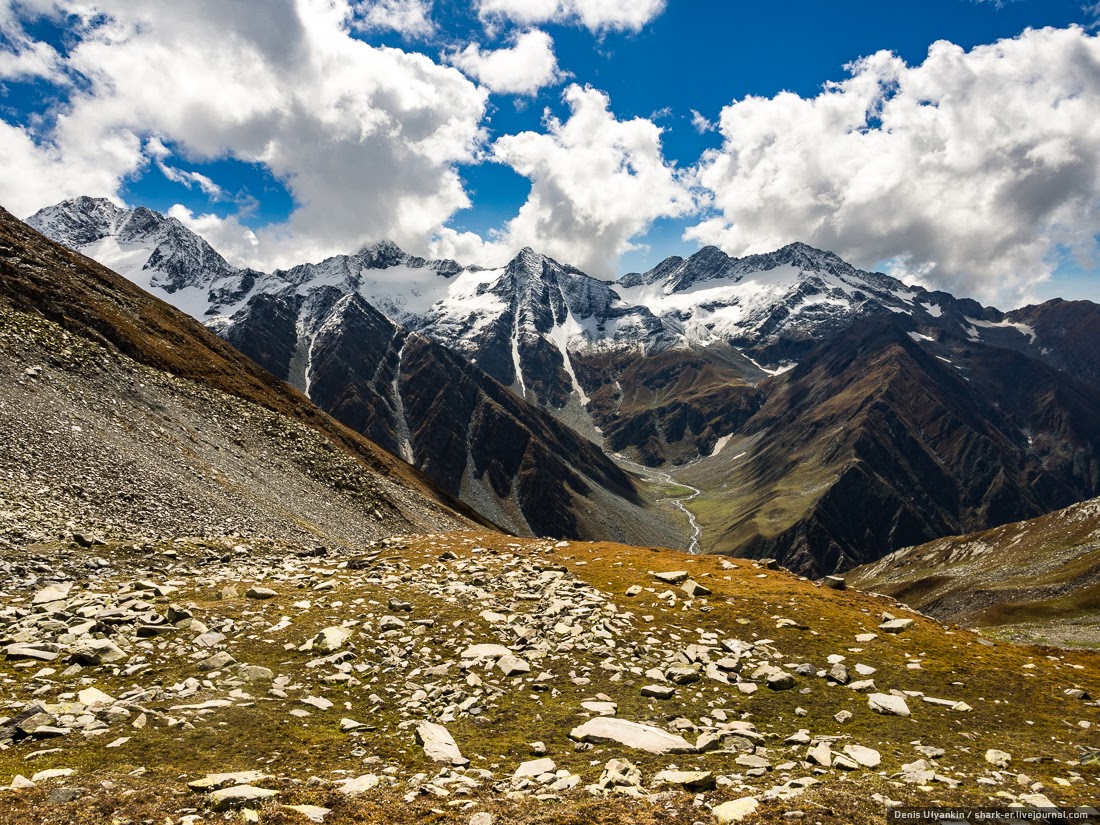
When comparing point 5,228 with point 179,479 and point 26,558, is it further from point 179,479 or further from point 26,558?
point 26,558

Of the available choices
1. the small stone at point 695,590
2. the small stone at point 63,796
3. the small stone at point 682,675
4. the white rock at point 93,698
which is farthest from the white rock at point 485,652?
the small stone at point 695,590

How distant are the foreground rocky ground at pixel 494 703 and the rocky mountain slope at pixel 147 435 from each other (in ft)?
38.0

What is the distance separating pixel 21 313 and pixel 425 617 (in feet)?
210

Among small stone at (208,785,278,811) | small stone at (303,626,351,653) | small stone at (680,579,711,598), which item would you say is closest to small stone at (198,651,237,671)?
small stone at (303,626,351,653)

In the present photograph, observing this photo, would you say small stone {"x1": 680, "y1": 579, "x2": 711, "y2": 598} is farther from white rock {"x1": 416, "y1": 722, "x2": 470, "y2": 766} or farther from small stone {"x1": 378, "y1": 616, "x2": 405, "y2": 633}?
white rock {"x1": 416, "y1": 722, "x2": 470, "y2": 766}

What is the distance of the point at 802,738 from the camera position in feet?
47.7

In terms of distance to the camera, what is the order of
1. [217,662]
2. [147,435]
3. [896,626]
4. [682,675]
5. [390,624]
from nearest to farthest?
1. [217,662]
2. [682,675]
3. [390,624]
4. [896,626]
5. [147,435]

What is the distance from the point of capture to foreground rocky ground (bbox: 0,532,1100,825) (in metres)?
10.6

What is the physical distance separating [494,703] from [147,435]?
51394mm

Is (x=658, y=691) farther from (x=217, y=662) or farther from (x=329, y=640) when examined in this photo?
(x=217, y=662)

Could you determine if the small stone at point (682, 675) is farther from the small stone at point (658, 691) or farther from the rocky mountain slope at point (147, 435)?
the rocky mountain slope at point (147, 435)

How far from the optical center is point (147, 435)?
52.8 meters

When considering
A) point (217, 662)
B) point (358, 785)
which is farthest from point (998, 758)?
point (217, 662)

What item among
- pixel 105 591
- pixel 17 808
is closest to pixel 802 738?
pixel 17 808
